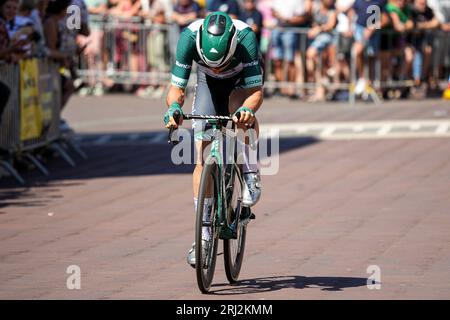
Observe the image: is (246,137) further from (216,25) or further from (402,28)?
(402,28)

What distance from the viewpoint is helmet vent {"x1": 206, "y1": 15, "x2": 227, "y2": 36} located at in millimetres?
8070

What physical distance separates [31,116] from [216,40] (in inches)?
269

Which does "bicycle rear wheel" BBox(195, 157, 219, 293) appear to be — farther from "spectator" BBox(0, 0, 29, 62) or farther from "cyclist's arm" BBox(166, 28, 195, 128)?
"spectator" BBox(0, 0, 29, 62)

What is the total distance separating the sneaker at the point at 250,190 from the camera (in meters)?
8.61

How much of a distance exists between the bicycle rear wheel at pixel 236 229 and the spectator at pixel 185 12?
14.8 metres

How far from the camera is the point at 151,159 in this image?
615 inches

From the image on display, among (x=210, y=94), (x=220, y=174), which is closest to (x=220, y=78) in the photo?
(x=210, y=94)

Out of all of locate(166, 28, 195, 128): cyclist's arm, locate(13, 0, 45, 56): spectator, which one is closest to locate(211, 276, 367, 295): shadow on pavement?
locate(166, 28, 195, 128): cyclist's arm

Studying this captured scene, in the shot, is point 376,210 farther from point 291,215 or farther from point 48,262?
point 48,262

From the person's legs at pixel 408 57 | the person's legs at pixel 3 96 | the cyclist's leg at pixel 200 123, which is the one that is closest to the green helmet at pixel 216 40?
the cyclist's leg at pixel 200 123

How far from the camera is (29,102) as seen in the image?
14430mm

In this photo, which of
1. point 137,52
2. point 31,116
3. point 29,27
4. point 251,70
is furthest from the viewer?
point 137,52
